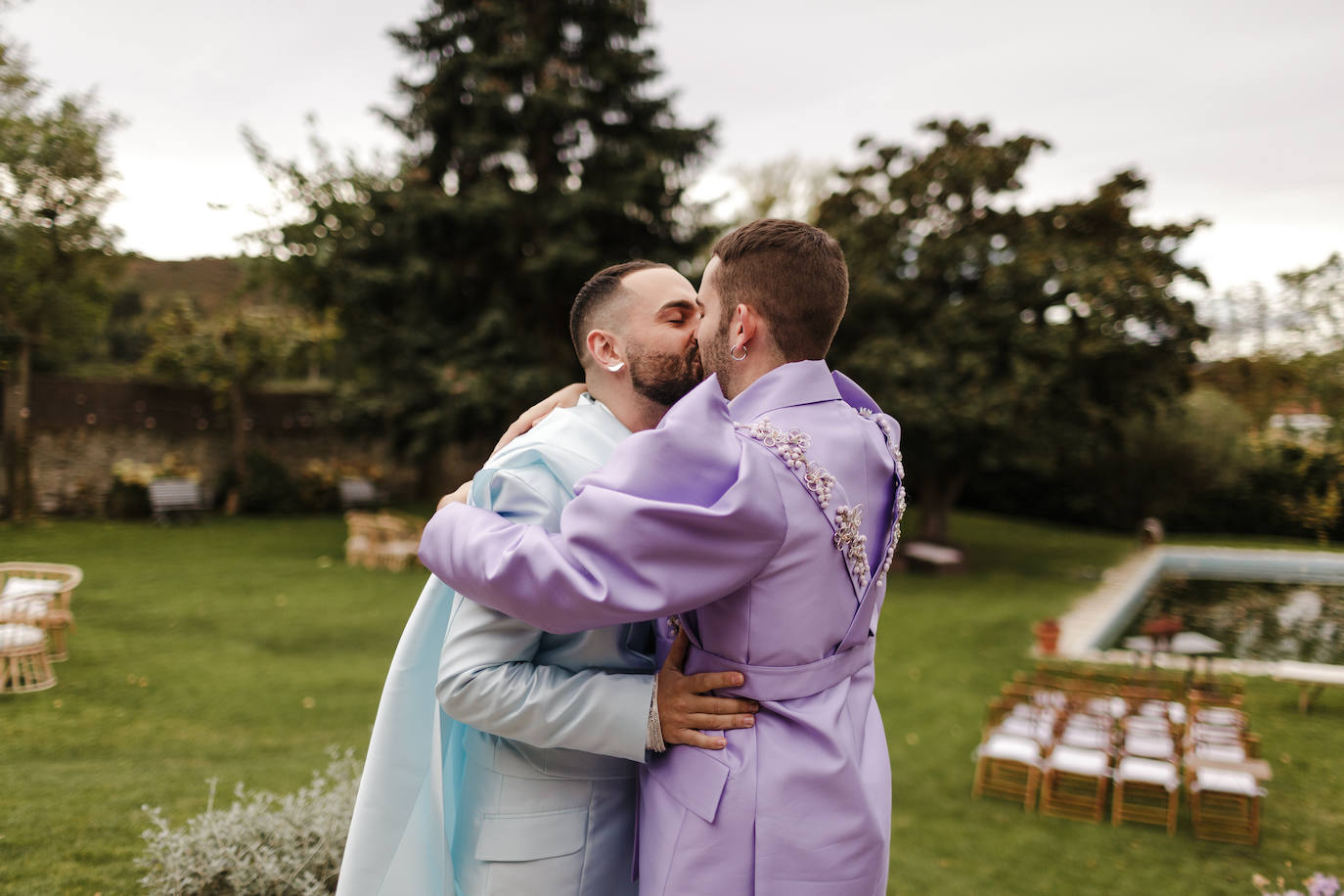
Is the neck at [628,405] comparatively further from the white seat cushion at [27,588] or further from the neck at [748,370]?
the white seat cushion at [27,588]

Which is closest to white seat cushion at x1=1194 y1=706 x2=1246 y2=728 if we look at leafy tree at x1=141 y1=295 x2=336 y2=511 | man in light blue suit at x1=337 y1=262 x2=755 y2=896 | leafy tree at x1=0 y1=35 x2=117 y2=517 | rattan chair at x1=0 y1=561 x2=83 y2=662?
man in light blue suit at x1=337 y1=262 x2=755 y2=896

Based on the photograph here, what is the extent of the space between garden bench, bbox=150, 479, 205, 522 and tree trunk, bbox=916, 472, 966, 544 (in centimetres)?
1521

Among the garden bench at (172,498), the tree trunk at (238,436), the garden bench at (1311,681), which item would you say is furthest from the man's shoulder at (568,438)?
the tree trunk at (238,436)

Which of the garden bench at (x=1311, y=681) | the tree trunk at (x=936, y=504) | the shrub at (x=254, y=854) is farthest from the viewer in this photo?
the tree trunk at (x=936, y=504)

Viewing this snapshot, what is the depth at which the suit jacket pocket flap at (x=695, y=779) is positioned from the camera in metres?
1.72

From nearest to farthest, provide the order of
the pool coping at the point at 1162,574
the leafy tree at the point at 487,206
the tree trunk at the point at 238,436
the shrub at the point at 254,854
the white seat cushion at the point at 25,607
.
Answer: the shrub at the point at 254,854
the white seat cushion at the point at 25,607
the pool coping at the point at 1162,574
the leafy tree at the point at 487,206
the tree trunk at the point at 238,436

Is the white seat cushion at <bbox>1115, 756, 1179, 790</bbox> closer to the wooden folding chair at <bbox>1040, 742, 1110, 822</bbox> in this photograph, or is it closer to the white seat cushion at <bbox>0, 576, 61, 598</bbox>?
the wooden folding chair at <bbox>1040, 742, 1110, 822</bbox>

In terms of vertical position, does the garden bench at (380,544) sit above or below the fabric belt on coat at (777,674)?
below

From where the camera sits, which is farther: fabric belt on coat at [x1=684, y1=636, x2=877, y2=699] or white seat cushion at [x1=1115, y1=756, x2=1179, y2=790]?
white seat cushion at [x1=1115, y1=756, x2=1179, y2=790]

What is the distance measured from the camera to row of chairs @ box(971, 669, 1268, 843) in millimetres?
6887

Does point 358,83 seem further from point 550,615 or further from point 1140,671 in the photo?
point 550,615

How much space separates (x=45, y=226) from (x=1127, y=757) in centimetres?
1130

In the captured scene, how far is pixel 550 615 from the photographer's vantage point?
1.58 metres

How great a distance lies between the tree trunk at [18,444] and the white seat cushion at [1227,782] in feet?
48.5
